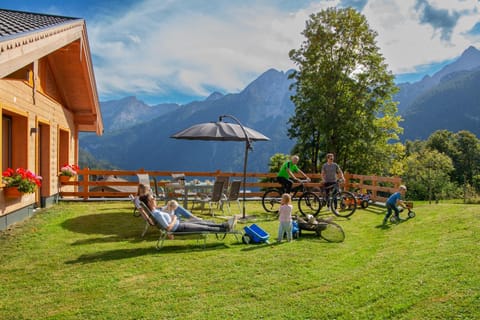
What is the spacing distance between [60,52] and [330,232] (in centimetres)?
926

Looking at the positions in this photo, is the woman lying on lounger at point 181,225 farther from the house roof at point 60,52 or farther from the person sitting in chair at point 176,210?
the house roof at point 60,52

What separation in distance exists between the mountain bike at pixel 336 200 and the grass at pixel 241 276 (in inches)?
107

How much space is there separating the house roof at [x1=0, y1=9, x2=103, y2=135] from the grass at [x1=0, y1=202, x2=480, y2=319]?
2559 millimetres

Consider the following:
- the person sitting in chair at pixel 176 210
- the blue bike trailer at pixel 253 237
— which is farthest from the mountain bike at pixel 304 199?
the person sitting in chair at pixel 176 210

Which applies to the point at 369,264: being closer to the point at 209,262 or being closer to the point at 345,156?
the point at 209,262

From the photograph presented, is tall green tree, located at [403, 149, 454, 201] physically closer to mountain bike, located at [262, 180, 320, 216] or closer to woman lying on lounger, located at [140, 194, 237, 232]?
mountain bike, located at [262, 180, 320, 216]

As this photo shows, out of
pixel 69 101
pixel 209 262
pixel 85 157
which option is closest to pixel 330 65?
pixel 69 101

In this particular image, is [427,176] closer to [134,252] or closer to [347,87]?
[347,87]

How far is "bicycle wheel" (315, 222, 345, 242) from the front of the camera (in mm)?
7266

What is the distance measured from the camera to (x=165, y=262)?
5.67 metres

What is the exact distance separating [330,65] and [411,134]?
5480 inches

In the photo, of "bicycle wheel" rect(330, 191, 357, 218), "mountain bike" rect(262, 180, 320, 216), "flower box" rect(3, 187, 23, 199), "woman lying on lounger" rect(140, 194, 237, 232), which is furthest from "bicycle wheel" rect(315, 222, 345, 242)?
"flower box" rect(3, 187, 23, 199)

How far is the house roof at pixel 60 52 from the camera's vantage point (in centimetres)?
411

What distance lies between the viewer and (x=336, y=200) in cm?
1070
